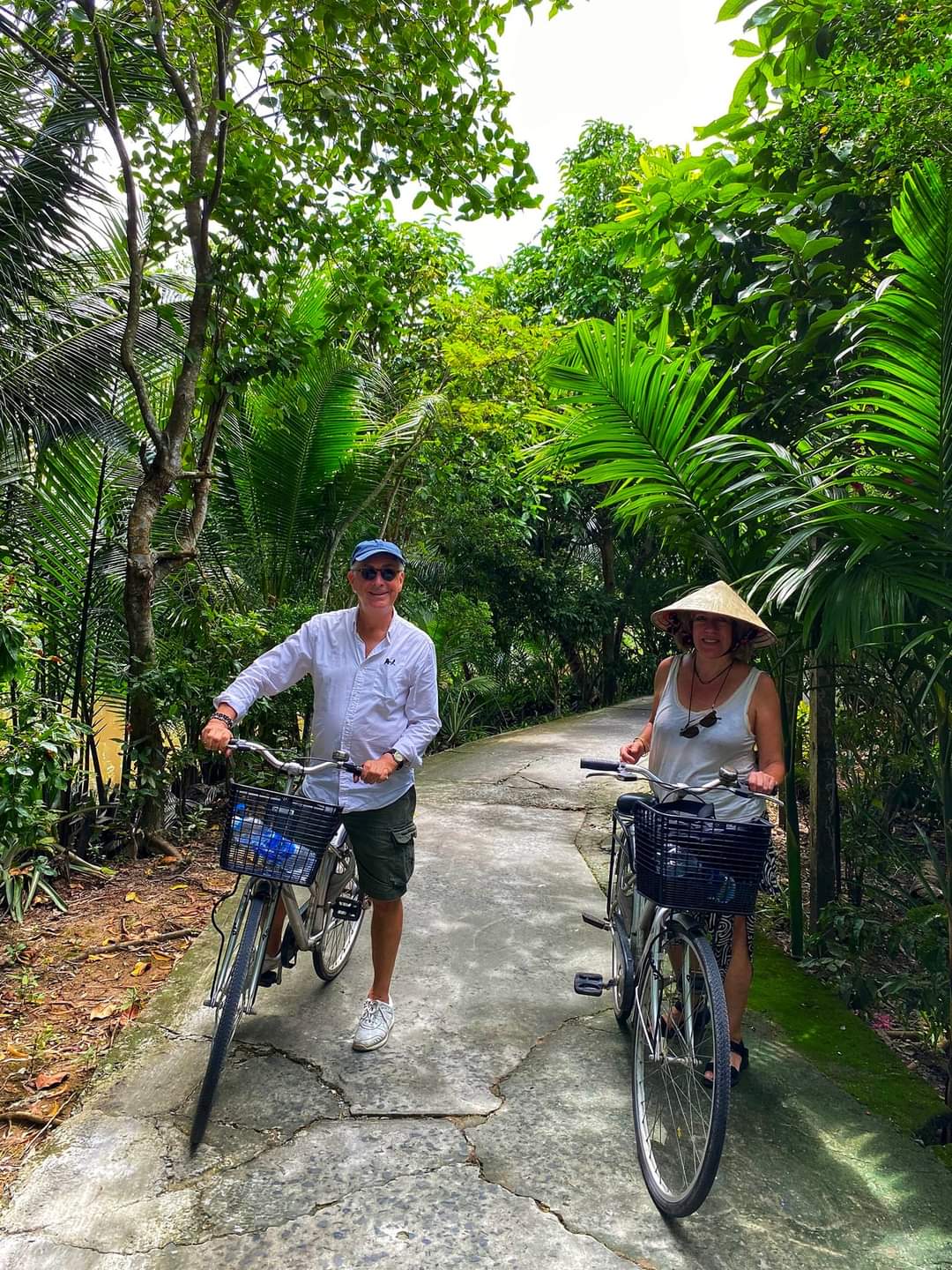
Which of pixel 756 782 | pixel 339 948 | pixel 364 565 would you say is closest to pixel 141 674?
pixel 339 948

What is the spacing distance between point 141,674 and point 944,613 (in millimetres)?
4223

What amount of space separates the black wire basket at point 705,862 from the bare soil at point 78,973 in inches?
81.2

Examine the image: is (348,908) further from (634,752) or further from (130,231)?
(130,231)

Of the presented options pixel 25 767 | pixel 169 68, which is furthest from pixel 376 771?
pixel 169 68

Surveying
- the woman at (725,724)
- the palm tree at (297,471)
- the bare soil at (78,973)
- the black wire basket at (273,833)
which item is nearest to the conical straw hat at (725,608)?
the woman at (725,724)

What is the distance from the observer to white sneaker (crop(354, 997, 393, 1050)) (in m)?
3.30

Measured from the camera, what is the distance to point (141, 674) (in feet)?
17.4

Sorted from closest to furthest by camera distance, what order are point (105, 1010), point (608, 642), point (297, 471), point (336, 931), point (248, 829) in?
point (248, 829) → point (105, 1010) → point (336, 931) → point (297, 471) → point (608, 642)

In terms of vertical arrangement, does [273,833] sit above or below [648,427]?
below

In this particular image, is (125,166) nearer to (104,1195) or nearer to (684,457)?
(684,457)

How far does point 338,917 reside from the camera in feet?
11.8

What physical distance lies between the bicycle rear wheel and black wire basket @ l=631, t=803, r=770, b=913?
0.48 ft

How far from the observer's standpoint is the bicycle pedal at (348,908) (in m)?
3.60

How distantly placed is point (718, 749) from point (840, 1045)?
1.51 m
